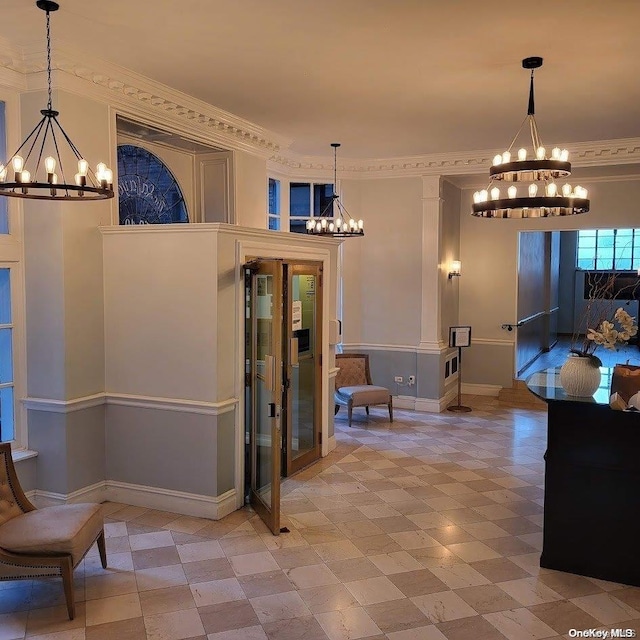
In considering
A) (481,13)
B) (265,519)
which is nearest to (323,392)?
(265,519)

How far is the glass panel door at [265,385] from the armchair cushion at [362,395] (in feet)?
8.73

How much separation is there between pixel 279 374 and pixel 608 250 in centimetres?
1467

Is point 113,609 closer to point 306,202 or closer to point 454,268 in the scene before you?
point 306,202

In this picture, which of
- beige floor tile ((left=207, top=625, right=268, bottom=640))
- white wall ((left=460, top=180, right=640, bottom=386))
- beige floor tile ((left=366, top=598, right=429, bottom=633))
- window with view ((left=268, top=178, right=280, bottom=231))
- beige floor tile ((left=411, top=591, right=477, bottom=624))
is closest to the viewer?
beige floor tile ((left=207, top=625, right=268, bottom=640))

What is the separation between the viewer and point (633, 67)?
4.70m

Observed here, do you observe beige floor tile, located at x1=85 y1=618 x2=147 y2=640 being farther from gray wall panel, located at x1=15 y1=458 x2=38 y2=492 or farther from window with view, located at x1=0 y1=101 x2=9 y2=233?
window with view, located at x1=0 y1=101 x2=9 y2=233

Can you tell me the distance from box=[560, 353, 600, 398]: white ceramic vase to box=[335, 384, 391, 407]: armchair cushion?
3737mm

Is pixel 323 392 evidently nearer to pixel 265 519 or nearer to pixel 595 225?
pixel 265 519

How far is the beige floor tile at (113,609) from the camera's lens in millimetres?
3361

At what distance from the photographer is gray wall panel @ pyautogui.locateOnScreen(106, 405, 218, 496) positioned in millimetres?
4750

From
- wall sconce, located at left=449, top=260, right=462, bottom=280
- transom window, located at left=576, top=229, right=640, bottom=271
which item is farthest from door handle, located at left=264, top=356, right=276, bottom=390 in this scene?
transom window, located at left=576, top=229, right=640, bottom=271

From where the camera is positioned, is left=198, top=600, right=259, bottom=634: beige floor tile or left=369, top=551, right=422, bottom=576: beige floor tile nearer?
left=198, top=600, right=259, bottom=634: beige floor tile

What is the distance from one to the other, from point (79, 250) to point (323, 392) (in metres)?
2.73

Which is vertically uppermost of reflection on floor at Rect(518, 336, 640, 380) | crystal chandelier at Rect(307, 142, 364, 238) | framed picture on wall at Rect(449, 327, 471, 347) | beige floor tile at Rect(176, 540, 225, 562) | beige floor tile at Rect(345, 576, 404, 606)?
crystal chandelier at Rect(307, 142, 364, 238)
